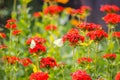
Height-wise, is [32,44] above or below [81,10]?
below

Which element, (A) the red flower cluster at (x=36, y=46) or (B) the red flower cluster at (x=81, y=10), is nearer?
(A) the red flower cluster at (x=36, y=46)

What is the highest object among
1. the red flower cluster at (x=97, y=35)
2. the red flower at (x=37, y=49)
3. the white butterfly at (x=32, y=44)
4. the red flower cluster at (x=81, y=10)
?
the red flower cluster at (x=81, y=10)

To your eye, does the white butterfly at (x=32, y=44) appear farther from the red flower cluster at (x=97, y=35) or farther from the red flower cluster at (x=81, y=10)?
the red flower cluster at (x=81, y=10)

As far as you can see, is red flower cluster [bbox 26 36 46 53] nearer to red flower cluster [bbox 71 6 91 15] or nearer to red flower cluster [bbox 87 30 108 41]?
red flower cluster [bbox 87 30 108 41]

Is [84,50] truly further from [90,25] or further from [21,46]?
[21,46]

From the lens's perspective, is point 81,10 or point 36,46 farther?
point 81,10

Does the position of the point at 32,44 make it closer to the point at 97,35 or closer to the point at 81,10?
the point at 97,35

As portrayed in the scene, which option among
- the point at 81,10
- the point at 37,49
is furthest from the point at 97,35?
A: the point at 81,10

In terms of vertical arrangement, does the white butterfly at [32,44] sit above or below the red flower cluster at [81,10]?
below

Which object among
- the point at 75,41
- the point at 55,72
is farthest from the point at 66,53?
the point at 75,41

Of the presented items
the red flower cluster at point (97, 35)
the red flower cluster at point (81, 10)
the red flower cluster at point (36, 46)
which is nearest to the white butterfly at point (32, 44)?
the red flower cluster at point (36, 46)

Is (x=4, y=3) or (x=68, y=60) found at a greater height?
(x=4, y=3)

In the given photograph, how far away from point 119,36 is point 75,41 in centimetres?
42

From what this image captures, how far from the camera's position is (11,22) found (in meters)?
2.79
